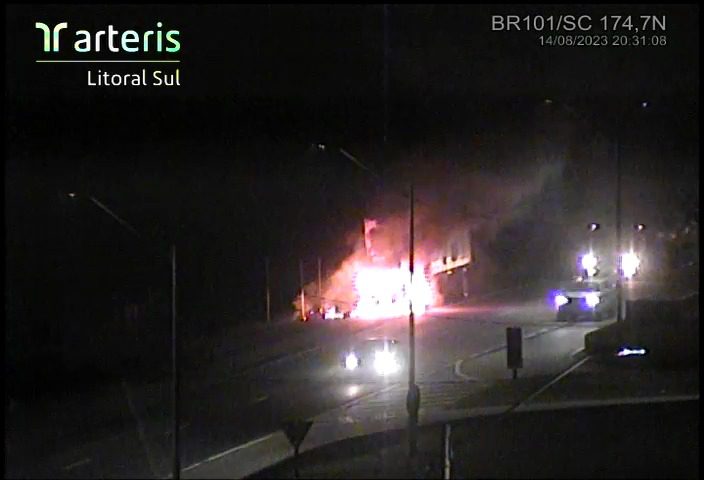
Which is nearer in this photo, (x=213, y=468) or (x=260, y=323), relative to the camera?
(x=213, y=468)

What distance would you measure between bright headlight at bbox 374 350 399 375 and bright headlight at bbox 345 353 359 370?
0.32 metres

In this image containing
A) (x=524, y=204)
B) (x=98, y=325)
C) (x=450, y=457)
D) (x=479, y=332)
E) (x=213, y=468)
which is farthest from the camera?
(x=524, y=204)

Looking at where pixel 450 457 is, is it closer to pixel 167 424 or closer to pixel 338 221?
pixel 167 424

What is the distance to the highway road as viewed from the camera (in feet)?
35.3

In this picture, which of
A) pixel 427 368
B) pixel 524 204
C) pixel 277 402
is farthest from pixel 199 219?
pixel 524 204

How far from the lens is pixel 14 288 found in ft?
56.9

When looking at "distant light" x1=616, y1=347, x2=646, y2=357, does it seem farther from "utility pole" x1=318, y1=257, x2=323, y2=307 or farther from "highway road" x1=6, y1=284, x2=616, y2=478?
"utility pole" x1=318, y1=257, x2=323, y2=307

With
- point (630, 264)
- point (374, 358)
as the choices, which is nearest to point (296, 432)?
point (374, 358)

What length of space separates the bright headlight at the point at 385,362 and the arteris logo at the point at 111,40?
28.6 ft

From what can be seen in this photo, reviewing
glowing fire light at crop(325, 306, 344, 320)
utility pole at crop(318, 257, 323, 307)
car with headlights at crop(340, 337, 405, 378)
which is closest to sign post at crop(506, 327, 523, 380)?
car with headlights at crop(340, 337, 405, 378)

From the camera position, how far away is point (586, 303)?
23.4 m

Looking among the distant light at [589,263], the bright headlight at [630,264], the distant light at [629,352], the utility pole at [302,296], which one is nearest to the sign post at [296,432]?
the distant light at [629,352]

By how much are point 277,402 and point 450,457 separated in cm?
540

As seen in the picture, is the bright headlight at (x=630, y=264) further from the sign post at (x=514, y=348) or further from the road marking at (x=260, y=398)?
the road marking at (x=260, y=398)
